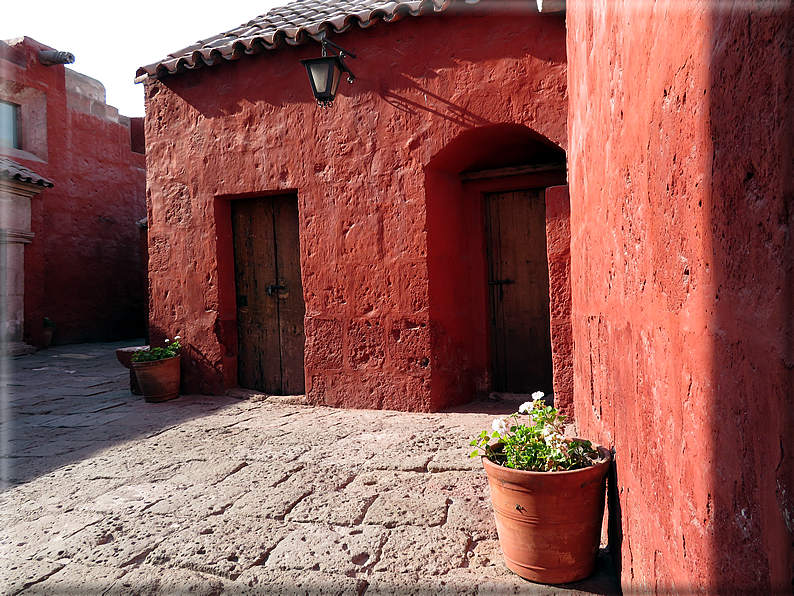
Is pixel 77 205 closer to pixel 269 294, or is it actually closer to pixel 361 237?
pixel 269 294

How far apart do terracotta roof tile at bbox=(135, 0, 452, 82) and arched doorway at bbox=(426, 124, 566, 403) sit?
1.36m

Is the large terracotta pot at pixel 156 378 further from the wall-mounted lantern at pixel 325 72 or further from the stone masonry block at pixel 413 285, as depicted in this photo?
the wall-mounted lantern at pixel 325 72

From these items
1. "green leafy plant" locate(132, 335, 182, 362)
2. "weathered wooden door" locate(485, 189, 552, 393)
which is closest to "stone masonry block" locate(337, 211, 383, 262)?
"weathered wooden door" locate(485, 189, 552, 393)

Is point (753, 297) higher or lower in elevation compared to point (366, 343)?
higher

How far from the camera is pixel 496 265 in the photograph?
19.0 feet

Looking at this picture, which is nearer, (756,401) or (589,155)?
(756,401)

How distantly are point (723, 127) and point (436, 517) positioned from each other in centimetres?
241

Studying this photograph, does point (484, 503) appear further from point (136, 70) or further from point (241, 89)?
point (136, 70)

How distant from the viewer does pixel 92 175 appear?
1209 centimetres

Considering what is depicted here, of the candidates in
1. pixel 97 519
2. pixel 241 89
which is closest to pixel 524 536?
pixel 97 519

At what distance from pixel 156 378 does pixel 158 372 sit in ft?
0.21

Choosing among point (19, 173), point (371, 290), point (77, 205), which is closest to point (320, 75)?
point (371, 290)

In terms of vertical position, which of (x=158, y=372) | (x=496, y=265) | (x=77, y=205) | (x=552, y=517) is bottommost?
(x=552, y=517)

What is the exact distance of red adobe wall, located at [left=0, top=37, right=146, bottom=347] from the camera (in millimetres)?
10797
